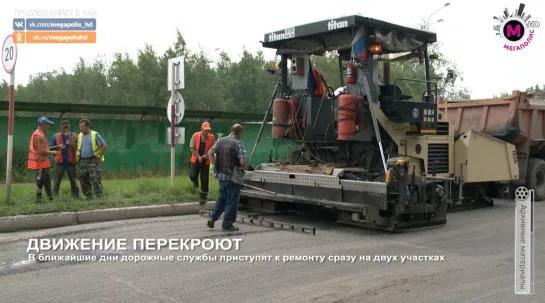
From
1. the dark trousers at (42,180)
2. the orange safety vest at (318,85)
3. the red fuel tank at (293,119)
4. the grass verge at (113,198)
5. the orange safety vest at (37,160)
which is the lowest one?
the grass verge at (113,198)

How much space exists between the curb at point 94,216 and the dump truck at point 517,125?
633 cm

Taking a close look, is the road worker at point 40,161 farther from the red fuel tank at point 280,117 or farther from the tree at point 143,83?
the tree at point 143,83

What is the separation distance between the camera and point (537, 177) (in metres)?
12.3

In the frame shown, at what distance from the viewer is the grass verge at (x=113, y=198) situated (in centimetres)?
833

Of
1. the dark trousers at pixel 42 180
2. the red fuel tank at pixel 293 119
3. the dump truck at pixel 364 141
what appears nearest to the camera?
the dump truck at pixel 364 141

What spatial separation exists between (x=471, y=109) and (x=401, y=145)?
489 cm

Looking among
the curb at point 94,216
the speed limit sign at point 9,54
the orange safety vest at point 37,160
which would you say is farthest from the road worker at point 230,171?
the speed limit sign at point 9,54

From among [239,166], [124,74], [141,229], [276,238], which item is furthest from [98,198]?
[124,74]

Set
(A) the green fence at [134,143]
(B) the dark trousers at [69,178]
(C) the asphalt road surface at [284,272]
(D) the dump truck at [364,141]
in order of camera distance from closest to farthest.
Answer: (C) the asphalt road surface at [284,272], (D) the dump truck at [364,141], (B) the dark trousers at [69,178], (A) the green fence at [134,143]

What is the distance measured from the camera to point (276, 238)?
7301mm

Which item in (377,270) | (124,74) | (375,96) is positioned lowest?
(377,270)

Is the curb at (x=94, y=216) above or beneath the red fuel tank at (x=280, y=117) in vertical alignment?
beneath

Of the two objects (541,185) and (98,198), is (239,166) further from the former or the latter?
(541,185)

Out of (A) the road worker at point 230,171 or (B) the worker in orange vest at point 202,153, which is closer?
(A) the road worker at point 230,171
